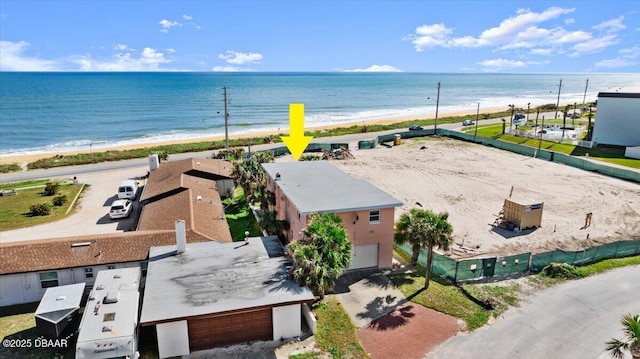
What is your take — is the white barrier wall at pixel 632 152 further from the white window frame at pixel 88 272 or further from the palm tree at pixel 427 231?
the white window frame at pixel 88 272

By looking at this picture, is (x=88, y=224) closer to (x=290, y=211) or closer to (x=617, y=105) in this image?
(x=290, y=211)

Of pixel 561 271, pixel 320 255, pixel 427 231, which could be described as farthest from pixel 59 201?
pixel 561 271

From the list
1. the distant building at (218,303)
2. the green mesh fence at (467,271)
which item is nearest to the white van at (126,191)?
the distant building at (218,303)

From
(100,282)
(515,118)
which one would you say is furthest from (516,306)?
(515,118)

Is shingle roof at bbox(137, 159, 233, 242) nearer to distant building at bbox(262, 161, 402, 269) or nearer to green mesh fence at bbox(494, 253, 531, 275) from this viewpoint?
distant building at bbox(262, 161, 402, 269)

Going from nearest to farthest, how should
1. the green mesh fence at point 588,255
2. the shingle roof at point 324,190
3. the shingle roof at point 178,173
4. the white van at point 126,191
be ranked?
the shingle roof at point 324,190 → the green mesh fence at point 588,255 → the shingle roof at point 178,173 → the white van at point 126,191

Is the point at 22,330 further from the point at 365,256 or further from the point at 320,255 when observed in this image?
the point at 365,256
